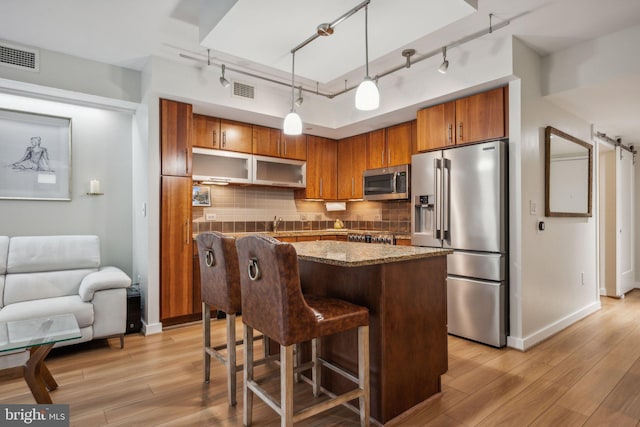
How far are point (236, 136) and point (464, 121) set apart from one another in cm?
256

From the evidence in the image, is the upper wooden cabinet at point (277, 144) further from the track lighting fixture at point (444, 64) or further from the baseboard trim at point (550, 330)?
the baseboard trim at point (550, 330)

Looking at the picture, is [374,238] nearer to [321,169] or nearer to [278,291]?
[321,169]

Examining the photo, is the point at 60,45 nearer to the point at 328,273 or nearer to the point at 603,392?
the point at 328,273

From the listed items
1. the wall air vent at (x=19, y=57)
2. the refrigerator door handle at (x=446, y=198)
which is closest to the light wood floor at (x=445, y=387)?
the refrigerator door handle at (x=446, y=198)

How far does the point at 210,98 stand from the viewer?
3697mm

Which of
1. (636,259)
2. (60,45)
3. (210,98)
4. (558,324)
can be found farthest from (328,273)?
(636,259)

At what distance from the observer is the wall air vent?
9.96 ft

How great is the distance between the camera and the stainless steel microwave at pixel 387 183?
4340mm

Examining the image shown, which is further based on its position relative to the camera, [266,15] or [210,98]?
[210,98]

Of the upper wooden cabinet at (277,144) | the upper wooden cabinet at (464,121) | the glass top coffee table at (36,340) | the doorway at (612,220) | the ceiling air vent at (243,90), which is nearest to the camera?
the glass top coffee table at (36,340)

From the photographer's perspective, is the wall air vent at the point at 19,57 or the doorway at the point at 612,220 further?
the doorway at the point at 612,220

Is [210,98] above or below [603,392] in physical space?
above

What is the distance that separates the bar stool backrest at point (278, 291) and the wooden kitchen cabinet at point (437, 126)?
2532mm

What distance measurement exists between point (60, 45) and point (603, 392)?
16.5 ft
